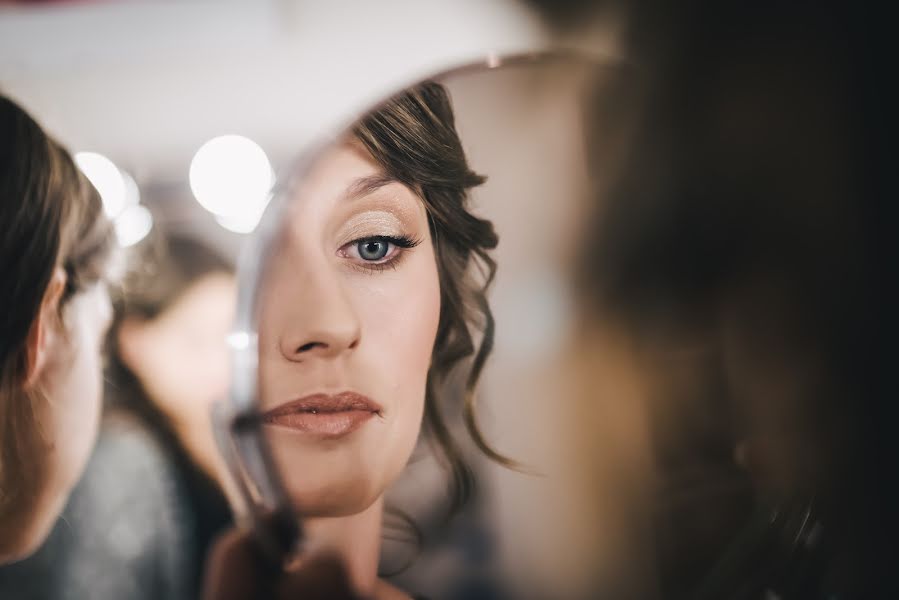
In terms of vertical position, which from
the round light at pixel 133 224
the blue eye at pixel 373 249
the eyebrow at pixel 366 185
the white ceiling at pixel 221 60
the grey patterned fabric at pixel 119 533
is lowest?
the grey patterned fabric at pixel 119 533

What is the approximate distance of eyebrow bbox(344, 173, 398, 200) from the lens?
0.49 meters

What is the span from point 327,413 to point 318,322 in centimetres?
9

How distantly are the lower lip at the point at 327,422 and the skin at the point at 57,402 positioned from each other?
31cm

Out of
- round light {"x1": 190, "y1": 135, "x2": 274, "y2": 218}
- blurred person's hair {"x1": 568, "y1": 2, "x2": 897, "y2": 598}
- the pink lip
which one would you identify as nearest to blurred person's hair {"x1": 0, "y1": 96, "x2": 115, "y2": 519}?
round light {"x1": 190, "y1": 135, "x2": 274, "y2": 218}

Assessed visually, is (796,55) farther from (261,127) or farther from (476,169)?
(261,127)

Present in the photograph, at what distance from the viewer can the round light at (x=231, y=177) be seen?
648 millimetres

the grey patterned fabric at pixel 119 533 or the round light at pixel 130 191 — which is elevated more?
the round light at pixel 130 191

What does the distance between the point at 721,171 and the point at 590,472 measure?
0.38m

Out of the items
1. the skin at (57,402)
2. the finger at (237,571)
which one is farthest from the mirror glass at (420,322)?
the skin at (57,402)

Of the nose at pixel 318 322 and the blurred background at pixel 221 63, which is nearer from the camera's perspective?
the nose at pixel 318 322

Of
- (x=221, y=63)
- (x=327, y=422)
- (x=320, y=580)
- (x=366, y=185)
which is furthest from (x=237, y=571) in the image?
Answer: (x=221, y=63)

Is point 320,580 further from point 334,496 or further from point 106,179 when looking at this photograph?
point 106,179

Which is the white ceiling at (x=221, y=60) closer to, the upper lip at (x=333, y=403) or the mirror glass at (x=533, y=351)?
the mirror glass at (x=533, y=351)

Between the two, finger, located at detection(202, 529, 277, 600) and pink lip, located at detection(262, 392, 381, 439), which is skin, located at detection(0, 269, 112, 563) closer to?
finger, located at detection(202, 529, 277, 600)
